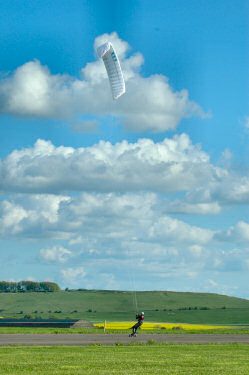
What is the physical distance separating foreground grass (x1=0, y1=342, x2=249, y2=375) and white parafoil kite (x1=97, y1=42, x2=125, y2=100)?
22940mm

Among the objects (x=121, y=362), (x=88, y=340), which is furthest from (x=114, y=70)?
(x=121, y=362)

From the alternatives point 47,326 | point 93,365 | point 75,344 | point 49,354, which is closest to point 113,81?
point 75,344

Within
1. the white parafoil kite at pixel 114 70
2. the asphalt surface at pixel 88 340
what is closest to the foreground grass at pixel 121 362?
the asphalt surface at pixel 88 340

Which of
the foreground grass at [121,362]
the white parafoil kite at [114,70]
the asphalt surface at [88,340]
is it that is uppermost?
the white parafoil kite at [114,70]

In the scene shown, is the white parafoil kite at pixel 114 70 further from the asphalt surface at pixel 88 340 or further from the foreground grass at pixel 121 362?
the foreground grass at pixel 121 362

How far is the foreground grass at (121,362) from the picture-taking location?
23.9 metres

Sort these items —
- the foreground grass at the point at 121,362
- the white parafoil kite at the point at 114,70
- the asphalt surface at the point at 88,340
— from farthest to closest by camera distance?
1. the white parafoil kite at the point at 114,70
2. the asphalt surface at the point at 88,340
3. the foreground grass at the point at 121,362

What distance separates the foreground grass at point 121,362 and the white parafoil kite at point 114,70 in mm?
22940

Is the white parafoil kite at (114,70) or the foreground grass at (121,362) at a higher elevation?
the white parafoil kite at (114,70)

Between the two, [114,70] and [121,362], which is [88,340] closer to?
[121,362]

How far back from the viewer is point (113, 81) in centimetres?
5006

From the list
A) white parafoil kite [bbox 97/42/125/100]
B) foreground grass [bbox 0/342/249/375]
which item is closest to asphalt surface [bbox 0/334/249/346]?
foreground grass [bbox 0/342/249/375]

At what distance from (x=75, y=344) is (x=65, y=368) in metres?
17.0

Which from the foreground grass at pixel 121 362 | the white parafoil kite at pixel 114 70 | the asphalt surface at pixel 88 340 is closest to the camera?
the foreground grass at pixel 121 362
